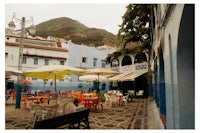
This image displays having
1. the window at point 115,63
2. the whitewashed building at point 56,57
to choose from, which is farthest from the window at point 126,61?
the whitewashed building at point 56,57

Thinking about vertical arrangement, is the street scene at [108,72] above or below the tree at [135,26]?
below

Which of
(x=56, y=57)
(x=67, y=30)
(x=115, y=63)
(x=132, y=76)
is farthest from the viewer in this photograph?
(x=67, y=30)

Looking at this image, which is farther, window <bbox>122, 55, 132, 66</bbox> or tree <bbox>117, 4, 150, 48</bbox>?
window <bbox>122, 55, 132, 66</bbox>

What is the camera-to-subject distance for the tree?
18562 millimetres

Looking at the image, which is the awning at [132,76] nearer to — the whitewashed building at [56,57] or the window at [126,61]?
the window at [126,61]

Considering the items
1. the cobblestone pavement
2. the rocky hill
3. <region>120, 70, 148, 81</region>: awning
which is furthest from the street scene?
the rocky hill

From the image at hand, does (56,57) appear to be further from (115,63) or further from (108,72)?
(108,72)

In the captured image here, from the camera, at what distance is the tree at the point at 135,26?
18.6m

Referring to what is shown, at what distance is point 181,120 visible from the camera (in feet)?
10.8

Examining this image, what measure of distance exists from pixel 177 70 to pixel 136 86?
20.8 metres

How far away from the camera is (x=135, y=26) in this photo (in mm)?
19703

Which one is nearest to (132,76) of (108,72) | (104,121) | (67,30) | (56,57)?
(108,72)

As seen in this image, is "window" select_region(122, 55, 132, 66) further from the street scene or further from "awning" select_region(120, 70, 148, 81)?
"awning" select_region(120, 70, 148, 81)

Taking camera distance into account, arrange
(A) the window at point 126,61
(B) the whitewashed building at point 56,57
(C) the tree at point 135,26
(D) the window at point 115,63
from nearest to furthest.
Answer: (C) the tree at point 135,26 < (A) the window at point 126,61 < (B) the whitewashed building at point 56,57 < (D) the window at point 115,63
